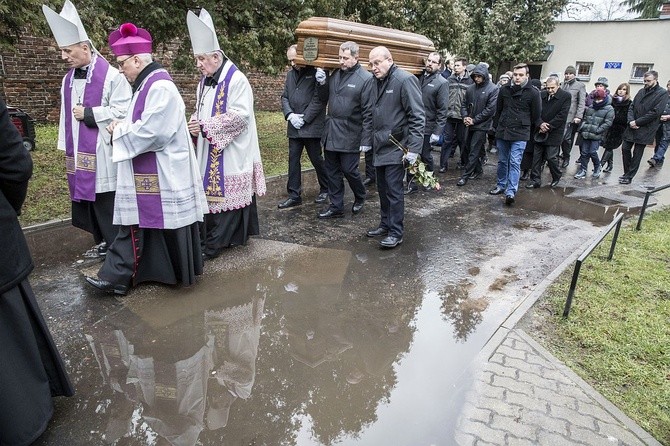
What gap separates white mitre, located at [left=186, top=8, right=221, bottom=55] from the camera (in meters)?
4.38

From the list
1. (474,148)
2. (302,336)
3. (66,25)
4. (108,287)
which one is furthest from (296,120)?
(474,148)

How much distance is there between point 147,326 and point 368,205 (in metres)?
4.06

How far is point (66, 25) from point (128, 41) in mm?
793

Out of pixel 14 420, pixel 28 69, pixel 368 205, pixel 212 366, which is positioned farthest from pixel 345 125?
pixel 28 69

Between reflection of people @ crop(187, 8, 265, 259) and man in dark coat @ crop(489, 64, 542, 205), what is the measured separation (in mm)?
4226

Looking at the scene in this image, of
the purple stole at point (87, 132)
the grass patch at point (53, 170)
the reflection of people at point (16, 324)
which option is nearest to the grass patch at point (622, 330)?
the reflection of people at point (16, 324)

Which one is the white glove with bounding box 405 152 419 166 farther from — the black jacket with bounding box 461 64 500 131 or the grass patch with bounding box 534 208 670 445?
the black jacket with bounding box 461 64 500 131

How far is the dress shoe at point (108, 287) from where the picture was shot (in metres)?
4.08

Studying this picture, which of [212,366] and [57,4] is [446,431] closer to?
[212,366]

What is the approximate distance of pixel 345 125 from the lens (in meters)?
6.04

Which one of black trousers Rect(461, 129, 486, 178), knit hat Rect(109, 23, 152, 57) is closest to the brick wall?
black trousers Rect(461, 129, 486, 178)

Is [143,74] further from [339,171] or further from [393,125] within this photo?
[339,171]

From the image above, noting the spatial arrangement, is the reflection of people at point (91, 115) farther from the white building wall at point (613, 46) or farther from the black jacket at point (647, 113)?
the white building wall at point (613, 46)

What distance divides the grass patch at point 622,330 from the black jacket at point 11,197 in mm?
3474
